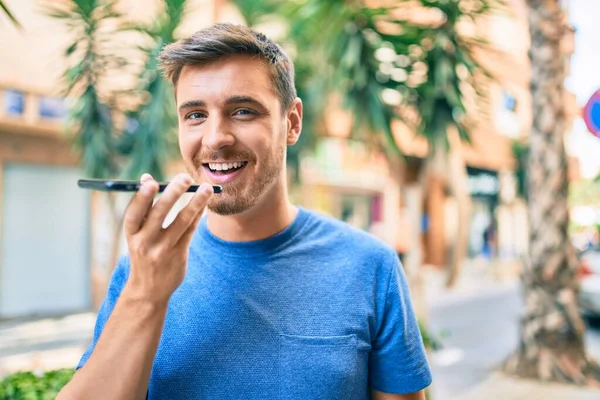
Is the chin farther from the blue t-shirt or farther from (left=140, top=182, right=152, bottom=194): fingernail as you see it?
(left=140, top=182, right=152, bottom=194): fingernail

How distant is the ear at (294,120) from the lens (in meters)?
1.69

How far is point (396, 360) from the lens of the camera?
59.2 inches

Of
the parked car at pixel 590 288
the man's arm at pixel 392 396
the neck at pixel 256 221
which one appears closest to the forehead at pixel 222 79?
the neck at pixel 256 221

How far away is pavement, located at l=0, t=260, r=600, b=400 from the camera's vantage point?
6.63 m

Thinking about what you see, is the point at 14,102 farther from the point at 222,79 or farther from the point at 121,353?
the point at 121,353

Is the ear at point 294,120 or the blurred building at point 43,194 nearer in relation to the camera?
the ear at point 294,120

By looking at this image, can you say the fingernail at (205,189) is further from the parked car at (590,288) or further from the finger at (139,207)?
the parked car at (590,288)

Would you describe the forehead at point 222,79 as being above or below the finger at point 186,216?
above

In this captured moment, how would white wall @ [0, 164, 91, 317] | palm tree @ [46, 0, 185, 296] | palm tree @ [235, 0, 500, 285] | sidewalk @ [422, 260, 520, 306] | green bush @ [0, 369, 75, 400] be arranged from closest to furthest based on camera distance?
green bush @ [0, 369, 75, 400], palm tree @ [235, 0, 500, 285], palm tree @ [46, 0, 185, 296], white wall @ [0, 164, 91, 317], sidewalk @ [422, 260, 520, 306]

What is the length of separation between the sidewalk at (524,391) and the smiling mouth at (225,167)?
568 cm

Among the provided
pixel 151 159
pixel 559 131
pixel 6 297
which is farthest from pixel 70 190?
pixel 559 131

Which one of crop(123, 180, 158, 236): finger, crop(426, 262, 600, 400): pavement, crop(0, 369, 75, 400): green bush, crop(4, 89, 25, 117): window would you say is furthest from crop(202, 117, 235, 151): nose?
crop(4, 89, 25, 117): window

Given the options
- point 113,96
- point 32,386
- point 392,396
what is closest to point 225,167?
point 392,396

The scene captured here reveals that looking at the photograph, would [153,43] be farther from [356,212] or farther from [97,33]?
[356,212]
